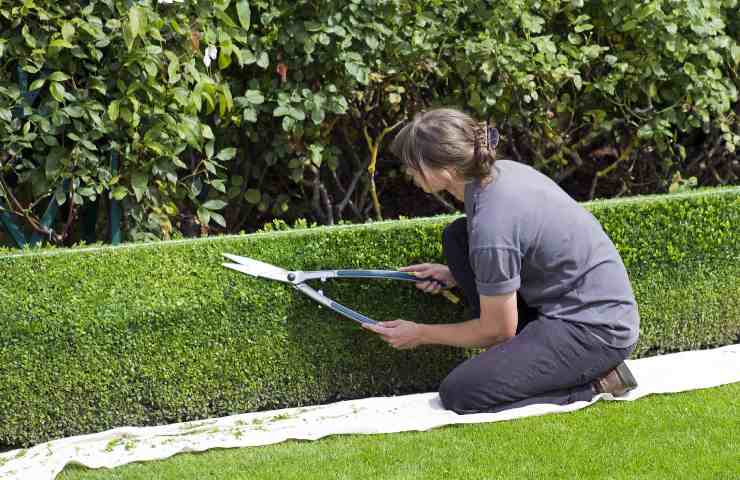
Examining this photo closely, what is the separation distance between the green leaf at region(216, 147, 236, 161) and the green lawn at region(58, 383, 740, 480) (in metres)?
1.59

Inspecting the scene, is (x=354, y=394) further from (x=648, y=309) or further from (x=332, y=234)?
(x=648, y=309)

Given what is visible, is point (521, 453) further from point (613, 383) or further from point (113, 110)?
point (113, 110)

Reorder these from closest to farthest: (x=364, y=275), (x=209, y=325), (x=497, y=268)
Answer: (x=497, y=268) → (x=209, y=325) → (x=364, y=275)

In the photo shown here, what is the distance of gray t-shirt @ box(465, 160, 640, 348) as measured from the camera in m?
3.31

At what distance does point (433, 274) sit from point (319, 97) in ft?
3.80

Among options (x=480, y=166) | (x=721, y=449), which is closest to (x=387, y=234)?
(x=480, y=166)

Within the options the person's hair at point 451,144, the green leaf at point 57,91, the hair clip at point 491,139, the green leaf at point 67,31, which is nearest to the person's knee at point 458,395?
the person's hair at point 451,144

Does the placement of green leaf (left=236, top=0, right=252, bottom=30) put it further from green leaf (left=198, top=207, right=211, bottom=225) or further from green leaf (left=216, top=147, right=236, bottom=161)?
green leaf (left=198, top=207, right=211, bottom=225)

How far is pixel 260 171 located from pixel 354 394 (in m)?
1.40

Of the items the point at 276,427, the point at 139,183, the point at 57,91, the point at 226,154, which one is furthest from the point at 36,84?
the point at 276,427

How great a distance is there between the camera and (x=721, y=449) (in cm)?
305

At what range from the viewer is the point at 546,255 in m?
3.39

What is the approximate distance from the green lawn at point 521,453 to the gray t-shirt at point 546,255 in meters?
0.34

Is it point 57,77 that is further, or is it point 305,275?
point 57,77
